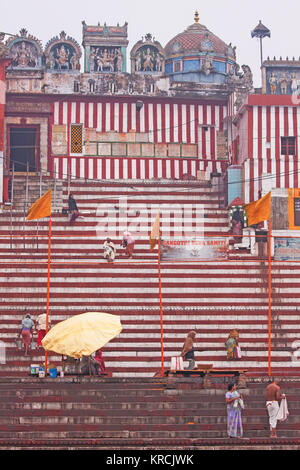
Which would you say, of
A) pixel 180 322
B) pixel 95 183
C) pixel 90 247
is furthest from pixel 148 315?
pixel 95 183

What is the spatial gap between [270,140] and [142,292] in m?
9.96

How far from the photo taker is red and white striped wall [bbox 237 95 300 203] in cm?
3391

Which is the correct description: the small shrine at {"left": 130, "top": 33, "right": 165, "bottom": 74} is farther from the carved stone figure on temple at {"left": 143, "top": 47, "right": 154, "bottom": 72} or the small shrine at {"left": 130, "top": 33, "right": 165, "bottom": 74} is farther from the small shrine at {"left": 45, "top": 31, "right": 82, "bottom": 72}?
the small shrine at {"left": 45, "top": 31, "right": 82, "bottom": 72}

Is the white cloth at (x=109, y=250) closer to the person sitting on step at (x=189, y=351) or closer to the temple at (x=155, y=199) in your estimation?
the temple at (x=155, y=199)

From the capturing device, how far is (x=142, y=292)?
2722cm

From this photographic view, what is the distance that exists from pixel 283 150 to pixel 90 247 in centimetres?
911

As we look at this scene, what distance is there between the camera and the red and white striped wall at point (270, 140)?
33.9 m

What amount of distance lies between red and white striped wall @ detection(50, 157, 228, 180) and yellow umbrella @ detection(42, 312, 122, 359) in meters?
17.2

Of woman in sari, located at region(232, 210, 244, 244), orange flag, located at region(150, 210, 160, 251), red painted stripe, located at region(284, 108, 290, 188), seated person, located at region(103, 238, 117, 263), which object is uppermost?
red painted stripe, located at region(284, 108, 290, 188)

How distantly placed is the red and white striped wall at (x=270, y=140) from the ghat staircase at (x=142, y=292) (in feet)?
10.6

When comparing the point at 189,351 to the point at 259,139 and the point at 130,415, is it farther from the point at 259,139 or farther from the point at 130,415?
the point at 259,139

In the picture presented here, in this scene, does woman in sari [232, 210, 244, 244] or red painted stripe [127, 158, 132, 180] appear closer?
woman in sari [232, 210, 244, 244]

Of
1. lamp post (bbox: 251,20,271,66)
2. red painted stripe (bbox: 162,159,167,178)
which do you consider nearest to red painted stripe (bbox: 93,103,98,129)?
red painted stripe (bbox: 162,159,167,178)

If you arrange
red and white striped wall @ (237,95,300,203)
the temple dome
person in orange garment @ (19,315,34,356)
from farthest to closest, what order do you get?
the temple dome, red and white striped wall @ (237,95,300,203), person in orange garment @ (19,315,34,356)
